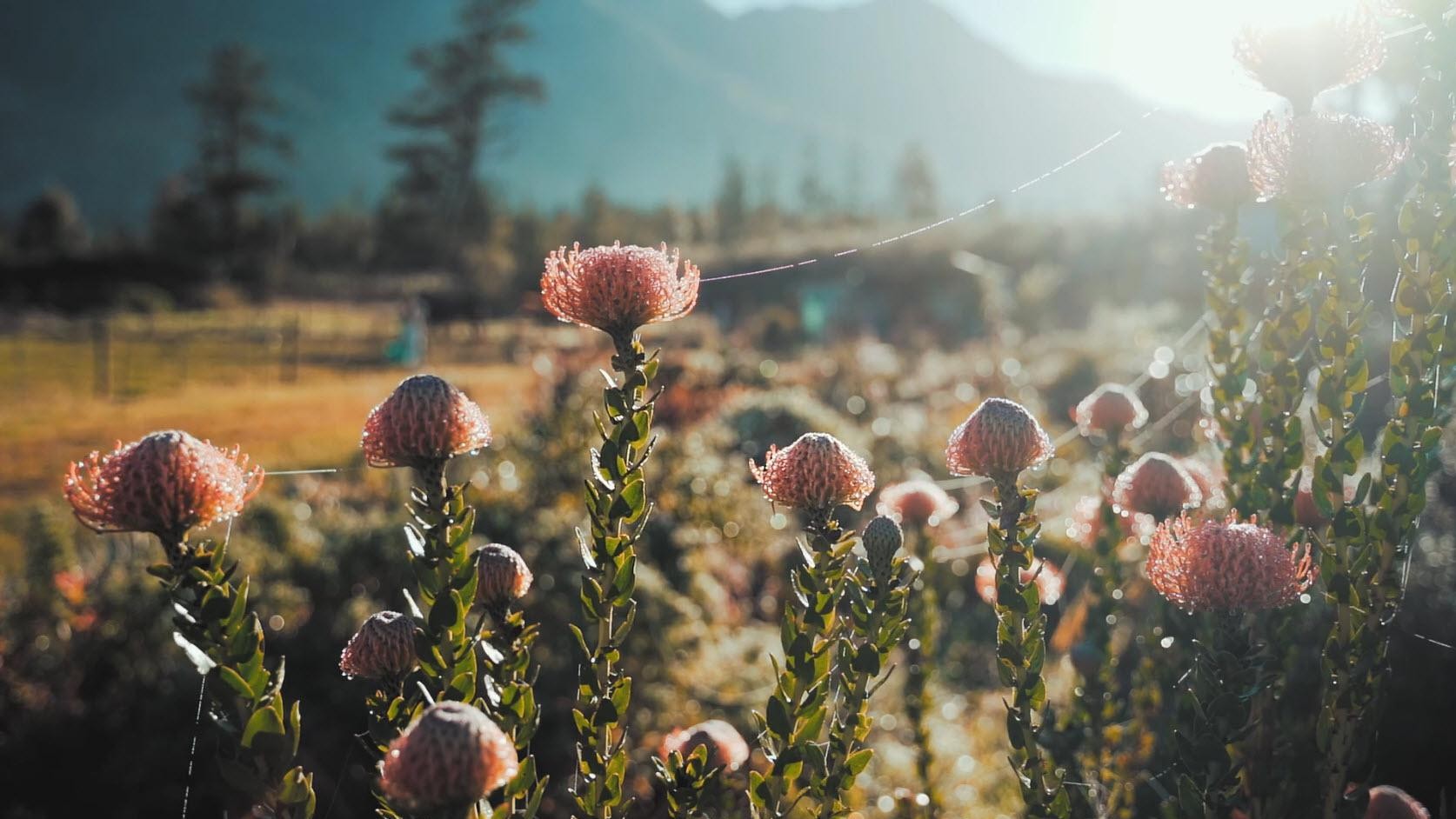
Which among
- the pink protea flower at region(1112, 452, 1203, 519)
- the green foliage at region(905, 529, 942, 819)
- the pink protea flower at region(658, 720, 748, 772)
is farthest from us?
the green foliage at region(905, 529, 942, 819)

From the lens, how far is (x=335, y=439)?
1263 cm

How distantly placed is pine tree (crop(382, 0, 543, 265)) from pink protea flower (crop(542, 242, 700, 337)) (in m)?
46.0

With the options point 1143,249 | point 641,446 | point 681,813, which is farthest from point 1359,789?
point 1143,249

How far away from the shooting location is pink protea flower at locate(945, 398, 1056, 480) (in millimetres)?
1430

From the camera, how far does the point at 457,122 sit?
46.7m

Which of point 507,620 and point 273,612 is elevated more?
point 507,620

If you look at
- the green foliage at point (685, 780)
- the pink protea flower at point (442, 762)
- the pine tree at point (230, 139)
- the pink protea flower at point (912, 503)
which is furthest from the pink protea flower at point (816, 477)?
the pine tree at point (230, 139)

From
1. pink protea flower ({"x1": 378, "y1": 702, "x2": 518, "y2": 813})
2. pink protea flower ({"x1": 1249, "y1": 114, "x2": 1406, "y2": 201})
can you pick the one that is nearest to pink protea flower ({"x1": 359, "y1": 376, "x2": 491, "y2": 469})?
pink protea flower ({"x1": 378, "y1": 702, "x2": 518, "y2": 813})

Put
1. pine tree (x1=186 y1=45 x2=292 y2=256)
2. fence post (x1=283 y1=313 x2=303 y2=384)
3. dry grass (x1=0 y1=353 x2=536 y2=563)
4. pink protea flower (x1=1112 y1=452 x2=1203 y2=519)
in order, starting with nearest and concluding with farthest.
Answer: pink protea flower (x1=1112 y1=452 x2=1203 y2=519) < dry grass (x1=0 y1=353 x2=536 y2=563) < fence post (x1=283 y1=313 x2=303 y2=384) < pine tree (x1=186 y1=45 x2=292 y2=256)

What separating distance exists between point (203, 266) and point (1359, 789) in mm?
55183

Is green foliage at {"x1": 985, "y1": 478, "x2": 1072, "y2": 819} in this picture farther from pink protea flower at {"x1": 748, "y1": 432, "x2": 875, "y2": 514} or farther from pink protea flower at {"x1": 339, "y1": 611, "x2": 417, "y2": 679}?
pink protea flower at {"x1": 339, "y1": 611, "x2": 417, "y2": 679}

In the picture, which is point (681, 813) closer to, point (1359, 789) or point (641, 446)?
point (641, 446)

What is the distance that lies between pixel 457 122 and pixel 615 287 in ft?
163

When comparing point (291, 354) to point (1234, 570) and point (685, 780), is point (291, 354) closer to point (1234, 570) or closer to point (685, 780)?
point (685, 780)
